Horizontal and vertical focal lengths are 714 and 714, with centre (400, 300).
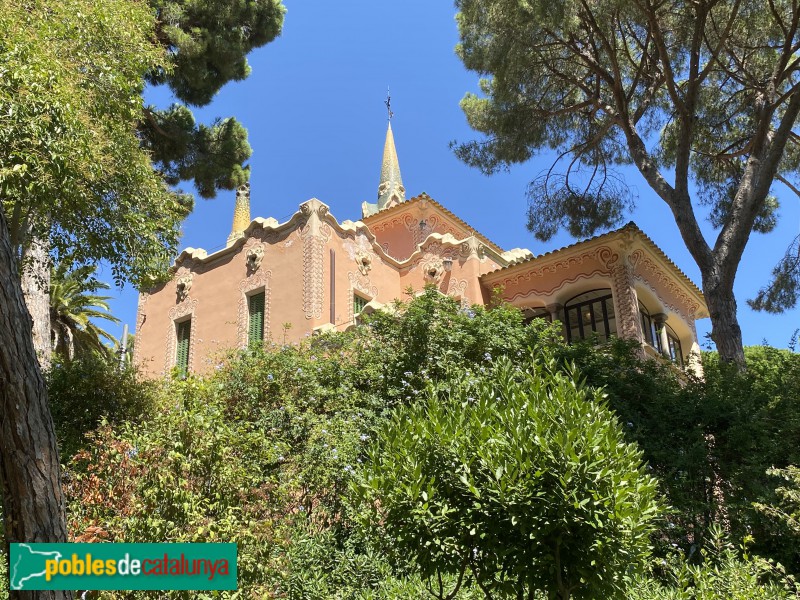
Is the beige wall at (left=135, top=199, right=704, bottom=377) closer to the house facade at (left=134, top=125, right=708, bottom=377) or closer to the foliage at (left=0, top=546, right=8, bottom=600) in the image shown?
the house facade at (left=134, top=125, right=708, bottom=377)

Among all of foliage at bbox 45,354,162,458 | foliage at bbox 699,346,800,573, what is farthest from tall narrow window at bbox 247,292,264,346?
foliage at bbox 699,346,800,573

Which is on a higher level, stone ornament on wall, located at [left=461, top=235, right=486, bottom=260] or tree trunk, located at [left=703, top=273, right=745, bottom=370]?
stone ornament on wall, located at [left=461, top=235, right=486, bottom=260]

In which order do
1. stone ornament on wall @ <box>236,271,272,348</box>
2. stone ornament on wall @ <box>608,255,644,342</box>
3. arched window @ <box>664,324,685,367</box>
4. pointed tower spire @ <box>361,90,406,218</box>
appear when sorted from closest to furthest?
stone ornament on wall @ <box>608,255,644,342</box> → stone ornament on wall @ <box>236,271,272,348</box> → arched window @ <box>664,324,685,367</box> → pointed tower spire @ <box>361,90,406,218</box>

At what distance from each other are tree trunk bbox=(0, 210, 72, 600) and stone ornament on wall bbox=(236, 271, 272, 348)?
1039cm

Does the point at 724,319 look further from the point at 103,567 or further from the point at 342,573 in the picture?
the point at 103,567

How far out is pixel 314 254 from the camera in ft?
44.6

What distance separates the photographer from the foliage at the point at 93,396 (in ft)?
29.8

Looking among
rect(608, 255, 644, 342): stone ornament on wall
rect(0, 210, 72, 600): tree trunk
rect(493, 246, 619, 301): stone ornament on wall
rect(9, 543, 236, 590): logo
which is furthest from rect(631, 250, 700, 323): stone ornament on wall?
rect(0, 210, 72, 600): tree trunk

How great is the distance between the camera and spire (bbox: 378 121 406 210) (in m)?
26.1

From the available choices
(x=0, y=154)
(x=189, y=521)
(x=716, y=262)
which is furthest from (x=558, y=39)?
(x=189, y=521)

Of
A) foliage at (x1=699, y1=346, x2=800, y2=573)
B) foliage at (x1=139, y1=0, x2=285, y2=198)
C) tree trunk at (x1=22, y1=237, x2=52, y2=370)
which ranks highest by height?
foliage at (x1=139, y1=0, x2=285, y2=198)

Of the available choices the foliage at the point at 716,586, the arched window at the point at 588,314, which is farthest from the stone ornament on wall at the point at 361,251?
the foliage at the point at 716,586

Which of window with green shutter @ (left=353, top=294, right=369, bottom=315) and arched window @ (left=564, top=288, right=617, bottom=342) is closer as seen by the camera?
window with green shutter @ (left=353, top=294, right=369, bottom=315)

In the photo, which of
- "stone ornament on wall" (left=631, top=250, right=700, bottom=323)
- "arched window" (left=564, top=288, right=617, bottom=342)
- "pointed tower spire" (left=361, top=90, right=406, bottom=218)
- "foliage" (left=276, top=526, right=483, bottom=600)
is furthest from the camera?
"pointed tower spire" (left=361, top=90, right=406, bottom=218)
